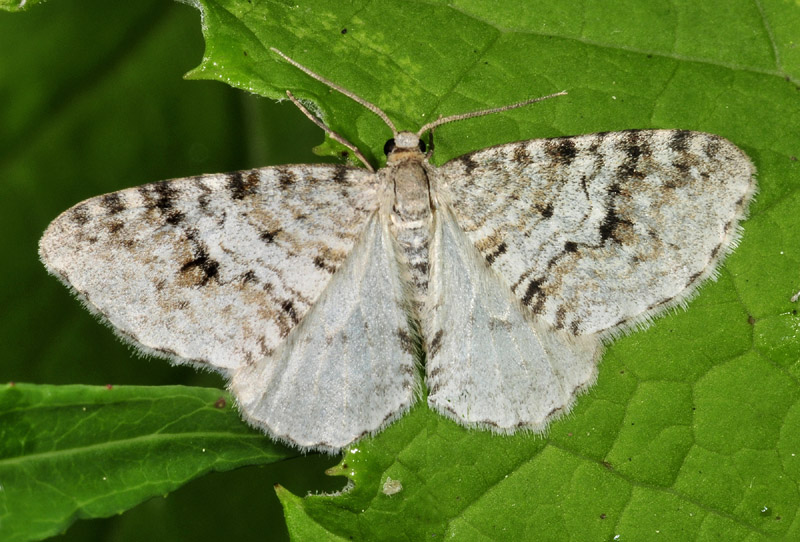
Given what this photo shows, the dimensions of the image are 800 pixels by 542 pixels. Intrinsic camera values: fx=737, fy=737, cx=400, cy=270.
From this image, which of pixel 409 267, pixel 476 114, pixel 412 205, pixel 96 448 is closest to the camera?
pixel 96 448

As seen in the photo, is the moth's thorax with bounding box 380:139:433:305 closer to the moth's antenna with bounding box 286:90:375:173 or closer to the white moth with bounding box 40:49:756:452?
the white moth with bounding box 40:49:756:452

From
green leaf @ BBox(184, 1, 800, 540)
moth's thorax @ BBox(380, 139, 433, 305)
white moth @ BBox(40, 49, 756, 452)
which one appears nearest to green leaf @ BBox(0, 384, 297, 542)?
white moth @ BBox(40, 49, 756, 452)

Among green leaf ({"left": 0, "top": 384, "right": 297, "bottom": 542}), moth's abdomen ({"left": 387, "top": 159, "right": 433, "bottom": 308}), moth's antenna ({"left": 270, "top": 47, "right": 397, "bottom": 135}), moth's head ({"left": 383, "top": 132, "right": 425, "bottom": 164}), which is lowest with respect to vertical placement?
green leaf ({"left": 0, "top": 384, "right": 297, "bottom": 542})

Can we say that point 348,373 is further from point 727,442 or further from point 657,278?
point 727,442

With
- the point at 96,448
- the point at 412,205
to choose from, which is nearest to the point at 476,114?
the point at 412,205

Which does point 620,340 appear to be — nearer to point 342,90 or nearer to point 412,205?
point 412,205

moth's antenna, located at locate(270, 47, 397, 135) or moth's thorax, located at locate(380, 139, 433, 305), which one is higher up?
moth's antenna, located at locate(270, 47, 397, 135)
